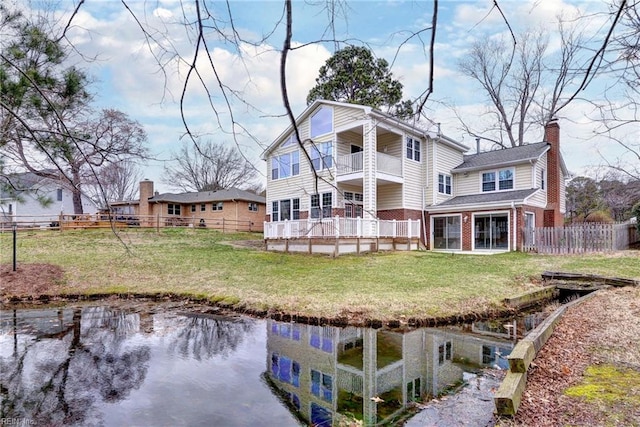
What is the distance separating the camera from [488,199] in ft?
61.2

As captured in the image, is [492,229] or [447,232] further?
[447,232]

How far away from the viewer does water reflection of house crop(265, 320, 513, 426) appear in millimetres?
4426

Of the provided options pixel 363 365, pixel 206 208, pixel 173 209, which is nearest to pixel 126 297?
pixel 363 365

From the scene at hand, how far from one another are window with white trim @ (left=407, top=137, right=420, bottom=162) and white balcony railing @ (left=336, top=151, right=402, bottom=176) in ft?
3.82

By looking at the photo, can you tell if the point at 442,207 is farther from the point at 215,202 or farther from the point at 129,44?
the point at 215,202

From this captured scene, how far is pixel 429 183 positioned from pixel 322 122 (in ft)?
Result: 21.4

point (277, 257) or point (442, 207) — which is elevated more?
point (442, 207)

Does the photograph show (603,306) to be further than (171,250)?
No

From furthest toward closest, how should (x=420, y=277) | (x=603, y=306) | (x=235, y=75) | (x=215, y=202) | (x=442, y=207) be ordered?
1. (x=215, y=202)
2. (x=442, y=207)
3. (x=420, y=277)
4. (x=603, y=306)
5. (x=235, y=75)

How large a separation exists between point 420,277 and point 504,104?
21.6m

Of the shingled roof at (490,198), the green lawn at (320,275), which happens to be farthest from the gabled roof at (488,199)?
the green lawn at (320,275)

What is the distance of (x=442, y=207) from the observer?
63.5 ft

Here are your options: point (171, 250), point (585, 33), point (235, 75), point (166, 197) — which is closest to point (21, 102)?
point (235, 75)

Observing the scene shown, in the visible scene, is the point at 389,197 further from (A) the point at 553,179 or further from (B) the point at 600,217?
(B) the point at 600,217
